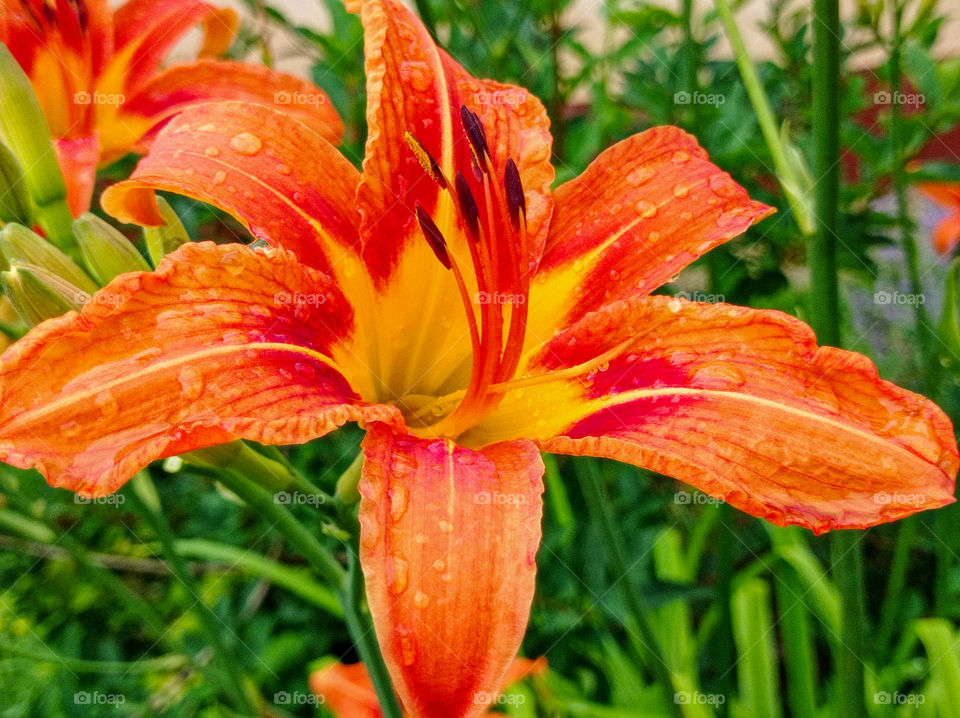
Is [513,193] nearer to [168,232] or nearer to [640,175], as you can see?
[640,175]

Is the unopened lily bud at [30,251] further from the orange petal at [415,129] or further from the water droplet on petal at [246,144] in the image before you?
the orange petal at [415,129]

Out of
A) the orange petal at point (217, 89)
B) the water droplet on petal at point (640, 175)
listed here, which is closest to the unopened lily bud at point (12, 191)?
the orange petal at point (217, 89)

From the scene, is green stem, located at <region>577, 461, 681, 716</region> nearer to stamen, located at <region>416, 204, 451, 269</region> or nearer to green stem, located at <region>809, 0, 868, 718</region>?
green stem, located at <region>809, 0, 868, 718</region>

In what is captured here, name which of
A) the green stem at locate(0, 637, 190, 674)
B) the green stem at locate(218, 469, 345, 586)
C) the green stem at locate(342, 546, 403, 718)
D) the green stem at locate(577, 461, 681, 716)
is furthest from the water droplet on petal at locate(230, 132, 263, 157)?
the green stem at locate(0, 637, 190, 674)

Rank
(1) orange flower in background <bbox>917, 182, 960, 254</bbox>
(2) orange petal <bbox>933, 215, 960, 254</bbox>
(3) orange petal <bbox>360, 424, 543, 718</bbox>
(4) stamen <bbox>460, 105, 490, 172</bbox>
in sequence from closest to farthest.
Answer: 1. (3) orange petal <bbox>360, 424, 543, 718</bbox>
2. (4) stamen <bbox>460, 105, 490, 172</bbox>
3. (1) orange flower in background <bbox>917, 182, 960, 254</bbox>
4. (2) orange petal <bbox>933, 215, 960, 254</bbox>

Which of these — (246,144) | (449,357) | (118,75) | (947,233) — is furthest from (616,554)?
(947,233)

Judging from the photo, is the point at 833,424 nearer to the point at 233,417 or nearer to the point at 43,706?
the point at 233,417
